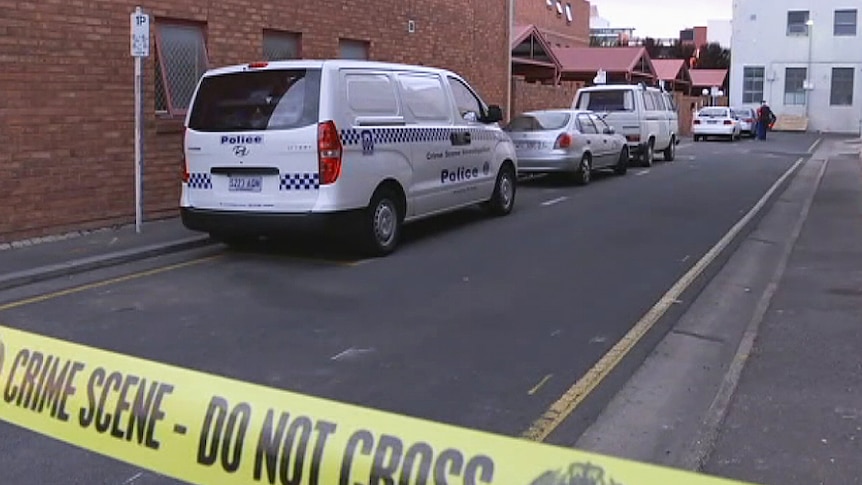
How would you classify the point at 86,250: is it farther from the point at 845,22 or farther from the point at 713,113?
the point at 845,22

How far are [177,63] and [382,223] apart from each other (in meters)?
4.48

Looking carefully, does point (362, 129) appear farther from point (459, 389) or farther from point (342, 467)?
point (342, 467)

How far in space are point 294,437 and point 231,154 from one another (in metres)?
7.12

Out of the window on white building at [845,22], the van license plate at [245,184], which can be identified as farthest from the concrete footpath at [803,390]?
the window on white building at [845,22]

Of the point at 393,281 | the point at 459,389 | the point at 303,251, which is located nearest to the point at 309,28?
the point at 303,251

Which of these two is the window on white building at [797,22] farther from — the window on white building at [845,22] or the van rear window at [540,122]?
the van rear window at [540,122]

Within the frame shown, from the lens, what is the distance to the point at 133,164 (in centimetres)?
1171

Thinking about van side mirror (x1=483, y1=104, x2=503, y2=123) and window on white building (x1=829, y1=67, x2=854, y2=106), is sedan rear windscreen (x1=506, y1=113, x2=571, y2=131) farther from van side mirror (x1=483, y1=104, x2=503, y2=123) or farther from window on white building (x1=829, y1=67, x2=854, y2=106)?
window on white building (x1=829, y1=67, x2=854, y2=106)

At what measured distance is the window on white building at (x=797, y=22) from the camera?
196 feet

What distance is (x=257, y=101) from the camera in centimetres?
940

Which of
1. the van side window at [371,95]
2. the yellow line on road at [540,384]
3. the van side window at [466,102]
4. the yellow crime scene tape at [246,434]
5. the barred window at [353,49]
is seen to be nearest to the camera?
the yellow crime scene tape at [246,434]

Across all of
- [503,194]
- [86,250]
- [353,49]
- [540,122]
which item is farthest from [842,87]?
[86,250]

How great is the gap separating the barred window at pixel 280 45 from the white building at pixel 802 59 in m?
51.2

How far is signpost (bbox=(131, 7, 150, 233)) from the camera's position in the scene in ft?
33.6
